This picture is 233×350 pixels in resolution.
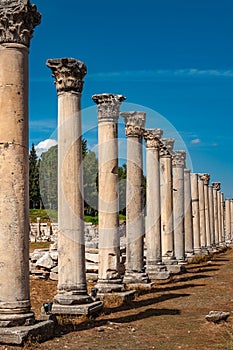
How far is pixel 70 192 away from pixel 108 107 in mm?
4546

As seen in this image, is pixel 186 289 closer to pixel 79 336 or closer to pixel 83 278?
pixel 83 278

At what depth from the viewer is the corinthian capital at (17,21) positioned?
10984 mm

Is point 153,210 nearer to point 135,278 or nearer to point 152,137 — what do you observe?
point 152,137

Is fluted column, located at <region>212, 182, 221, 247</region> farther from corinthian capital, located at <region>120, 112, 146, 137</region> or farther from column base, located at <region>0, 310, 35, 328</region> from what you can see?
column base, located at <region>0, 310, 35, 328</region>

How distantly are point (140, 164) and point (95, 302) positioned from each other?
7.54 metres

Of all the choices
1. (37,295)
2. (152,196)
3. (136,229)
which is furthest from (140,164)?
(37,295)

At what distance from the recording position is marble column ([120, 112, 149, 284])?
1998 centimetres

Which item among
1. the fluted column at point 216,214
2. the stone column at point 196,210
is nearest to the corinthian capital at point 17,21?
the stone column at point 196,210

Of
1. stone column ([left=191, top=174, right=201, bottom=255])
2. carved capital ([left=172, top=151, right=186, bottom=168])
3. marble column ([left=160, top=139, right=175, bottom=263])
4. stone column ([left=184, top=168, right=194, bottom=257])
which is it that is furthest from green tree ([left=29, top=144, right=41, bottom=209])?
marble column ([left=160, top=139, right=175, bottom=263])

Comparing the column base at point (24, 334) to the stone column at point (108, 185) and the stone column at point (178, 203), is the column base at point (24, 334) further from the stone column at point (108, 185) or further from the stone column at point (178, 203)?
the stone column at point (178, 203)

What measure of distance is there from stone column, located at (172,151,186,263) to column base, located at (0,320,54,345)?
18.5m

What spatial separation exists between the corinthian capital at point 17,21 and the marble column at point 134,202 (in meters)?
9.60

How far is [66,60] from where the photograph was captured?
46.9ft

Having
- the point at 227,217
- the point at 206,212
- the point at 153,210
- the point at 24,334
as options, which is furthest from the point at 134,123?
the point at 227,217
